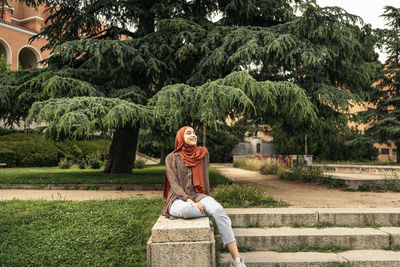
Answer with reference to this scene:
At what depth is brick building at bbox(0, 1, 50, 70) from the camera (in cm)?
2906

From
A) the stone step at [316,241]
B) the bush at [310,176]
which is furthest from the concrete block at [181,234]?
the bush at [310,176]

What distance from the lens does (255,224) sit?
481cm

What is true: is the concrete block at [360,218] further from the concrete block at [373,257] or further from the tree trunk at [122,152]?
the tree trunk at [122,152]

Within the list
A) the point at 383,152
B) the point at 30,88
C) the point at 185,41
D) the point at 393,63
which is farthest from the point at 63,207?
the point at 383,152

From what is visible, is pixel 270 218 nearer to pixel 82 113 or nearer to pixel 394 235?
pixel 394 235

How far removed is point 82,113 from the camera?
6.80 metres

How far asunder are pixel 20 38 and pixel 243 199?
3112 centimetres

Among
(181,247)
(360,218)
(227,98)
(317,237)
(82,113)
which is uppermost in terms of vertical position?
(227,98)

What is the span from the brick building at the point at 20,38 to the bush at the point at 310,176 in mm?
25498

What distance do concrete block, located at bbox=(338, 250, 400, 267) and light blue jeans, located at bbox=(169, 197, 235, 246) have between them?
5.09 ft

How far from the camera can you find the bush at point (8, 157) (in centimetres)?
1688

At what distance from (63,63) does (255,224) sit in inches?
343

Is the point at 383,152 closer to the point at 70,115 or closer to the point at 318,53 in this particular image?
the point at 318,53

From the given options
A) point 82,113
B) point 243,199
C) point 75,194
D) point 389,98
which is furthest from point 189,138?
point 389,98
